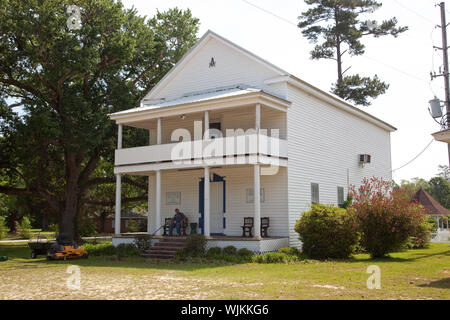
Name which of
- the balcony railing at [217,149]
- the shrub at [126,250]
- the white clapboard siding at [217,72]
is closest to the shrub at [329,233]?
the balcony railing at [217,149]

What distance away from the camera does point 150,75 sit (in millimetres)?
33000

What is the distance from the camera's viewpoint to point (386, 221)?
17906mm

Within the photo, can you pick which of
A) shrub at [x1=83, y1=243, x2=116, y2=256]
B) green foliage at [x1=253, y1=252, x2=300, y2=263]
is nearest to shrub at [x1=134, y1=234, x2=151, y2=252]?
shrub at [x1=83, y1=243, x2=116, y2=256]

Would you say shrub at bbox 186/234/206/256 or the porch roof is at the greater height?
the porch roof

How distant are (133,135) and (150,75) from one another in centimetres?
601

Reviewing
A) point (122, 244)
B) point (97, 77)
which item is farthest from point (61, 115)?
point (122, 244)

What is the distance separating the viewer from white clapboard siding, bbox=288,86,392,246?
21375mm

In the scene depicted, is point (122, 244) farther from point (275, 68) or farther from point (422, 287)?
point (422, 287)

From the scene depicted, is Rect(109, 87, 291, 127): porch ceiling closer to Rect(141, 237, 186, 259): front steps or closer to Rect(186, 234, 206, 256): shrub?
A: Rect(186, 234, 206, 256): shrub

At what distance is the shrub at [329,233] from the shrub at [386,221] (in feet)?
1.47

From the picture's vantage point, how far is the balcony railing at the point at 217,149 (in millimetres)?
19078

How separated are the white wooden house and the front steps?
1092 millimetres

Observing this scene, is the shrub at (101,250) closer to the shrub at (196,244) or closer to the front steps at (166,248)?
the front steps at (166,248)

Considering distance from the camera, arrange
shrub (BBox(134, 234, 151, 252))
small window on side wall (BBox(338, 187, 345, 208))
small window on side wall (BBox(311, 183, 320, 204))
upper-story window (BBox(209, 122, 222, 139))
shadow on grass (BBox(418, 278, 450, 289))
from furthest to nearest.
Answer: small window on side wall (BBox(338, 187, 345, 208)) → upper-story window (BBox(209, 122, 222, 139)) → small window on side wall (BBox(311, 183, 320, 204)) → shrub (BBox(134, 234, 151, 252)) → shadow on grass (BBox(418, 278, 450, 289))
